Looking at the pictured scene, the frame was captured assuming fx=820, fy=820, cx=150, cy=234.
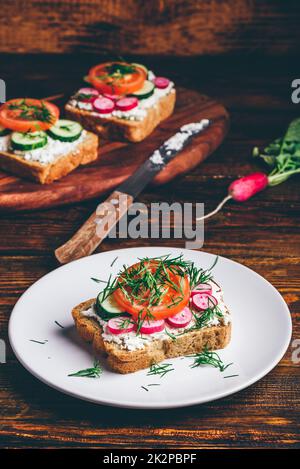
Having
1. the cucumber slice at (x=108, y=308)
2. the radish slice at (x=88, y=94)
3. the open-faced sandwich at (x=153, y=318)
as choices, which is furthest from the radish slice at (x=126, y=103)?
the cucumber slice at (x=108, y=308)

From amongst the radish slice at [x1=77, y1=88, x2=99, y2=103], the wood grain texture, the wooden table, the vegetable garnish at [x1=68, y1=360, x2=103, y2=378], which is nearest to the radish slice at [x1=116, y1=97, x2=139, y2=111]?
the radish slice at [x1=77, y1=88, x2=99, y2=103]

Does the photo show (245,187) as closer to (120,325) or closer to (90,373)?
(120,325)

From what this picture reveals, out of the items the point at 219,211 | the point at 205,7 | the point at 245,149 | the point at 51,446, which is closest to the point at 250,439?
the point at 51,446

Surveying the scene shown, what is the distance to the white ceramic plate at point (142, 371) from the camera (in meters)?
2.64

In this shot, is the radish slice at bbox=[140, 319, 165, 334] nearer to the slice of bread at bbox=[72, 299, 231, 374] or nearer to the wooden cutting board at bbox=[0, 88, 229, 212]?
the slice of bread at bbox=[72, 299, 231, 374]

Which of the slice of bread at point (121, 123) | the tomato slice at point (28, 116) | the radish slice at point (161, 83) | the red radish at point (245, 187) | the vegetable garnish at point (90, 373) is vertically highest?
the tomato slice at point (28, 116)

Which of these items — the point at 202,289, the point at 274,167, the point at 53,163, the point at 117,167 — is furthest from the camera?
the point at 274,167

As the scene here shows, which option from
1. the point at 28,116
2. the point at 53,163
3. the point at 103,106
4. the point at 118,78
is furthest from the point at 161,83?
the point at 53,163

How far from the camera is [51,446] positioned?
2.59 metres

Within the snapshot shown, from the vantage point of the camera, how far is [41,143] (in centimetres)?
402

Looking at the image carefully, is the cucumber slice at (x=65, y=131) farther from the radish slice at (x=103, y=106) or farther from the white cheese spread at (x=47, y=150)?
the radish slice at (x=103, y=106)

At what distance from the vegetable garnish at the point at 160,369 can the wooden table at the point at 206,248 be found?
14 centimetres

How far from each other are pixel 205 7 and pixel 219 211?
6.20 feet

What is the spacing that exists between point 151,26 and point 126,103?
1.17 m
